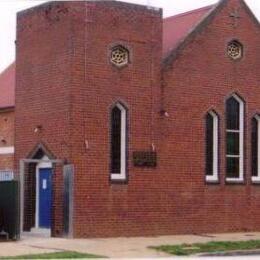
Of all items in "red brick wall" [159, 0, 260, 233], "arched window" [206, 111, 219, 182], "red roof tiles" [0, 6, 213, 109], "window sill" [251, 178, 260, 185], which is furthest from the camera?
"window sill" [251, 178, 260, 185]

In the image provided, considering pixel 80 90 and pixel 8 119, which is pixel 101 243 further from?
pixel 8 119

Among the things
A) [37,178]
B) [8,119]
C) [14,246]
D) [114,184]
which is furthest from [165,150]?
[8,119]

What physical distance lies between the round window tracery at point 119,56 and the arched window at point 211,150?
12.3 feet

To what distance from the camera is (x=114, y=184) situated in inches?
920

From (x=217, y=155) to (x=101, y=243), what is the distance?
6.34 m

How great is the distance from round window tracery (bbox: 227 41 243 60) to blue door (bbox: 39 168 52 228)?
7466mm

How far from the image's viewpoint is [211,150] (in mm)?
25875

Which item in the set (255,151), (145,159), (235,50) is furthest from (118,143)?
(235,50)

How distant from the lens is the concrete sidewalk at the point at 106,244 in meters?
19.0

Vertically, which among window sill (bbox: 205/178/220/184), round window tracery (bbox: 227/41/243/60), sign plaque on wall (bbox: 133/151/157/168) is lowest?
window sill (bbox: 205/178/220/184)

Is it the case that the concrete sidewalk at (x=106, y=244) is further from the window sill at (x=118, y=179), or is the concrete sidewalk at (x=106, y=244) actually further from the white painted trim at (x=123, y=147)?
the white painted trim at (x=123, y=147)

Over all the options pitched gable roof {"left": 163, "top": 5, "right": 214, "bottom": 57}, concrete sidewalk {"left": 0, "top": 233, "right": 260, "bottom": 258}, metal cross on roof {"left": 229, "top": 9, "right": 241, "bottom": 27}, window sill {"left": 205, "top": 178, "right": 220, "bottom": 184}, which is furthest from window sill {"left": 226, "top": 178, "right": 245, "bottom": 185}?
metal cross on roof {"left": 229, "top": 9, "right": 241, "bottom": 27}

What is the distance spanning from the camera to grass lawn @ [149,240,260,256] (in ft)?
64.5

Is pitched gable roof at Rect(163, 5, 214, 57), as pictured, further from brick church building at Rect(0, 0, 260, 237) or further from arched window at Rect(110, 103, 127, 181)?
arched window at Rect(110, 103, 127, 181)
